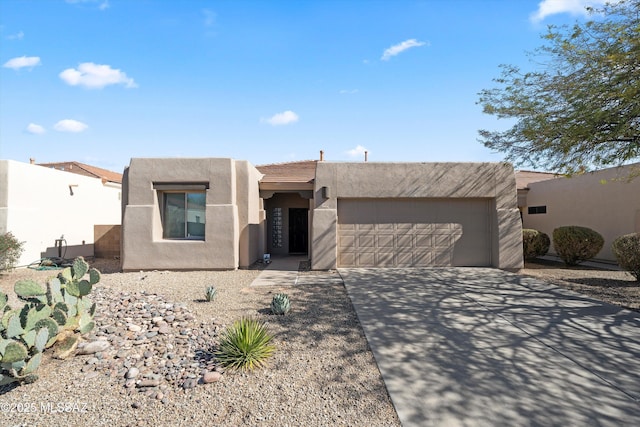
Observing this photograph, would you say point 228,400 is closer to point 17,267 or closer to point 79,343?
point 79,343

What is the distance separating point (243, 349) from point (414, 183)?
8526 millimetres

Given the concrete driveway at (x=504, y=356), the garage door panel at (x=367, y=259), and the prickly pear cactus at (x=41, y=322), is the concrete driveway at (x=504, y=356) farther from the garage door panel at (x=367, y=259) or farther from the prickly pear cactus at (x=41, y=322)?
the prickly pear cactus at (x=41, y=322)

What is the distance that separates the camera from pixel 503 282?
897cm

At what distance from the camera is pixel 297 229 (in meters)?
16.2

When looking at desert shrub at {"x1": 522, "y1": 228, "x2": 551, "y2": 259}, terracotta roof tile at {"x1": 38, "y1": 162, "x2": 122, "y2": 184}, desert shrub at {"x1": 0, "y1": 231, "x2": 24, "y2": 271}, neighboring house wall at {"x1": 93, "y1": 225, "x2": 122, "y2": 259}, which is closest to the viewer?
desert shrub at {"x1": 0, "y1": 231, "x2": 24, "y2": 271}

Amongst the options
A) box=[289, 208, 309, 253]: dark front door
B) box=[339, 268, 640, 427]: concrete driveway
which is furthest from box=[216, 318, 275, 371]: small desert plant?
box=[289, 208, 309, 253]: dark front door

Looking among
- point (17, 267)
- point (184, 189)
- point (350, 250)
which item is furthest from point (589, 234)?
point (17, 267)

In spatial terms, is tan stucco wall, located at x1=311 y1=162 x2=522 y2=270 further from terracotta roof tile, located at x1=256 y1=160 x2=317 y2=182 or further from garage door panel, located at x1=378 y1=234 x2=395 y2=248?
terracotta roof tile, located at x1=256 y1=160 x2=317 y2=182

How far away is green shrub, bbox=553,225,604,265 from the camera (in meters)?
11.4

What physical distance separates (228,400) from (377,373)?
69.1 inches

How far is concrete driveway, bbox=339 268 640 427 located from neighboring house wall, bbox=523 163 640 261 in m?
7.40

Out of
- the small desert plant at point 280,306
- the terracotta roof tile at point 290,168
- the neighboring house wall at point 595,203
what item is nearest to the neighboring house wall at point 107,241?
the terracotta roof tile at point 290,168

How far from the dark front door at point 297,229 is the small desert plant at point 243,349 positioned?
38.7 feet

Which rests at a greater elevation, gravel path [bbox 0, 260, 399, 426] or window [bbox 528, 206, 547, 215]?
window [bbox 528, 206, 547, 215]
